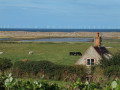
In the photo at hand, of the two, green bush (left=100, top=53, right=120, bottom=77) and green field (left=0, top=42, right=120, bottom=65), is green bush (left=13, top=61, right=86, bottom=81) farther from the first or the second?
green field (left=0, top=42, right=120, bottom=65)

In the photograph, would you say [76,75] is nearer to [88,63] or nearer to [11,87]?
[88,63]

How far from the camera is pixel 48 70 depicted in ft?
102

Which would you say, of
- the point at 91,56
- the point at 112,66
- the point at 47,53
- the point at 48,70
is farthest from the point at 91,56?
the point at 47,53

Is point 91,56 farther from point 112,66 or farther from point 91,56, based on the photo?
point 112,66

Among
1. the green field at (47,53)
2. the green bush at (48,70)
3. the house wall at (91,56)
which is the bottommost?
the green field at (47,53)

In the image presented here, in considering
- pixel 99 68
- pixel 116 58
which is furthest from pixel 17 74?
pixel 116 58

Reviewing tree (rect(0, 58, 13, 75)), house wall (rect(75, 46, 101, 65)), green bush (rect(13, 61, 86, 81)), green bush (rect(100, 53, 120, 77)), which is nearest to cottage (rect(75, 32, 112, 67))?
house wall (rect(75, 46, 101, 65))

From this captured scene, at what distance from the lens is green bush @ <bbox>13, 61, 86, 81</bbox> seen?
29717 millimetres

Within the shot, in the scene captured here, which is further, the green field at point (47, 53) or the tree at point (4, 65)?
the green field at point (47, 53)

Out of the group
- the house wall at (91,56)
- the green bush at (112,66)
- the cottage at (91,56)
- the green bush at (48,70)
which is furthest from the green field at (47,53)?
the green bush at (48,70)

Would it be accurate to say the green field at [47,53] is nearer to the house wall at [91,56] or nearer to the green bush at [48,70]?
the house wall at [91,56]

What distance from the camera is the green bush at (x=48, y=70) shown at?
→ 1170 inches

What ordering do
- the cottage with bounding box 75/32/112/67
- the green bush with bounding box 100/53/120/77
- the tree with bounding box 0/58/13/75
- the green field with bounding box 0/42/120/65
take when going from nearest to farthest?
the green bush with bounding box 100/53/120/77
the tree with bounding box 0/58/13/75
the cottage with bounding box 75/32/112/67
the green field with bounding box 0/42/120/65

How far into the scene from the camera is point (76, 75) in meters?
29.5
